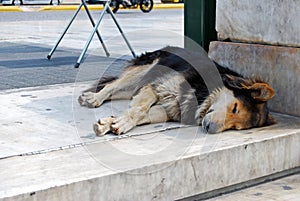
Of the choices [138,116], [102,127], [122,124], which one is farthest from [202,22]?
[102,127]

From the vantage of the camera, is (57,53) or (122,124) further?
(57,53)

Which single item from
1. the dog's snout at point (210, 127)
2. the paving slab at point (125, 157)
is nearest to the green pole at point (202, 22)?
the paving slab at point (125, 157)

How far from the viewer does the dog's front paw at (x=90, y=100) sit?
15.8 feet

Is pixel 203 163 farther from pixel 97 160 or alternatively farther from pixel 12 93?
pixel 12 93

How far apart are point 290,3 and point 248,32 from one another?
0.53 m

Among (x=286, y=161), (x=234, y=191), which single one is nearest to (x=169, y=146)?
(x=234, y=191)

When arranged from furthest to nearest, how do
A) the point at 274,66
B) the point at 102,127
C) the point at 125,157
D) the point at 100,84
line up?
the point at 100,84 → the point at 274,66 → the point at 102,127 → the point at 125,157

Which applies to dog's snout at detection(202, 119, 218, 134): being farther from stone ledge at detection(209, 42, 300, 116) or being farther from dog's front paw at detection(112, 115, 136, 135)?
stone ledge at detection(209, 42, 300, 116)

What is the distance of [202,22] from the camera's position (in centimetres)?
575

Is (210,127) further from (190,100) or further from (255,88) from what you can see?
(255,88)

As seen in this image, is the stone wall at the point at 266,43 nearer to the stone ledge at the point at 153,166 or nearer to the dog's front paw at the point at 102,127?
the stone ledge at the point at 153,166

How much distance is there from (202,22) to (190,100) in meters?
1.66

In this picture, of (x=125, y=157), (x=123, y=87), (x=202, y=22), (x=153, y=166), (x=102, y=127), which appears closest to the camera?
(x=153, y=166)

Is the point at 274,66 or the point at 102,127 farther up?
the point at 274,66
